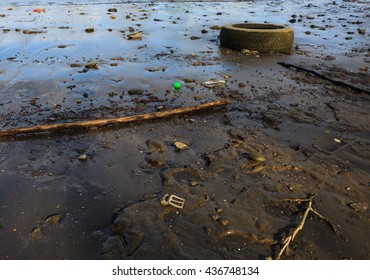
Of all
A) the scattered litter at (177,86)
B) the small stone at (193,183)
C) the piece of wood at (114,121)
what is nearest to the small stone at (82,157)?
the piece of wood at (114,121)

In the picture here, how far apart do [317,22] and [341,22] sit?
1232 millimetres

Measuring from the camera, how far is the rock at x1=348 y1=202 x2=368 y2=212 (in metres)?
3.49

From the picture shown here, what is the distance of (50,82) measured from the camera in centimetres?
711

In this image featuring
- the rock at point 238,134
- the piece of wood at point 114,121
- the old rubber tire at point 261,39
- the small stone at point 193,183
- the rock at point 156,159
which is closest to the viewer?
the small stone at point 193,183

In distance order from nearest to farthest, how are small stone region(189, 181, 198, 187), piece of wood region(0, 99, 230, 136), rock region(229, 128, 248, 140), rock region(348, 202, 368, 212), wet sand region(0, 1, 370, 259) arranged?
wet sand region(0, 1, 370, 259), rock region(348, 202, 368, 212), small stone region(189, 181, 198, 187), piece of wood region(0, 99, 230, 136), rock region(229, 128, 248, 140)

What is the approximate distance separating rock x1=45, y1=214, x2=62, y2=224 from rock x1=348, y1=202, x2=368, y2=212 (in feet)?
10.5

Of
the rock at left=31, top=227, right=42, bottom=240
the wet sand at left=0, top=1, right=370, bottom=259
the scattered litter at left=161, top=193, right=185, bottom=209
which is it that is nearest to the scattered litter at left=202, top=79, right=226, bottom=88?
the wet sand at left=0, top=1, right=370, bottom=259

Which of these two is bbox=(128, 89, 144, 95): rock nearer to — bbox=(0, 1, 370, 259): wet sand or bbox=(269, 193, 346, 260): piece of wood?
bbox=(0, 1, 370, 259): wet sand

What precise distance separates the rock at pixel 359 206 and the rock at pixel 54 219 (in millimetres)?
3198

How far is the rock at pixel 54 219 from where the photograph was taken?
10.8 feet

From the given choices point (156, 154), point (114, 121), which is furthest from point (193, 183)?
point (114, 121)

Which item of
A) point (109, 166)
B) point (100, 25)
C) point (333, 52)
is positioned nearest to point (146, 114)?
point (109, 166)

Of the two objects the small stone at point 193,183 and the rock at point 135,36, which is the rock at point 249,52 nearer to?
the rock at point 135,36

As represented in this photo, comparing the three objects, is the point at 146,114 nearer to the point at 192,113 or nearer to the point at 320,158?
the point at 192,113
